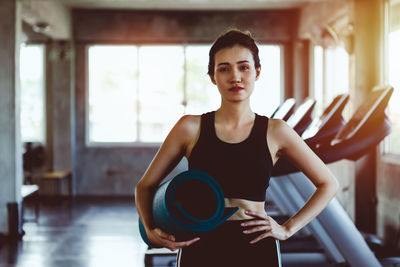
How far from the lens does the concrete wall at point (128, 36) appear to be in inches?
295

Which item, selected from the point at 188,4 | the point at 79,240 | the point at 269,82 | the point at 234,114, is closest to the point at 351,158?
the point at 234,114

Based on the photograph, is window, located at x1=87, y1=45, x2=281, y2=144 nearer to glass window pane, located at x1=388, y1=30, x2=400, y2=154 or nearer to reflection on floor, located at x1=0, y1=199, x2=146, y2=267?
reflection on floor, located at x1=0, y1=199, x2=146, y2=267

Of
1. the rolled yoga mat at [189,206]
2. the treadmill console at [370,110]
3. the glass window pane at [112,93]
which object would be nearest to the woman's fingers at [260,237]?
the rolled yoga mat at [189,206]

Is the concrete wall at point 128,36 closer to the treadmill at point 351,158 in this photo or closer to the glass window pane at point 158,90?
the glass window pane at point 158,90

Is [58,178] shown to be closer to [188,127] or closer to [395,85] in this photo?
[395,85]

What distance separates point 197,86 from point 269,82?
1210 millimetres

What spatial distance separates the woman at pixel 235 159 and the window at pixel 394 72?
347 cm

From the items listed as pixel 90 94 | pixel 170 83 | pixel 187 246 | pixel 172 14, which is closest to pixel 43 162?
pixel 90 94

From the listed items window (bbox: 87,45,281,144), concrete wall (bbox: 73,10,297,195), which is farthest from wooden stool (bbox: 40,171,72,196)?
window (bbox: 87,45,281,144)

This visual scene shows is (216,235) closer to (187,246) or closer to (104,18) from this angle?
(187,246)

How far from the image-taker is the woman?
1.11 meters

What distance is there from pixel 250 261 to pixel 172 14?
6803 mm

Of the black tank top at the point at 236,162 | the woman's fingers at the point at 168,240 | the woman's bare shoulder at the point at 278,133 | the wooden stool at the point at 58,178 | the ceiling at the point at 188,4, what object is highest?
the ceiling at the point at 188,4

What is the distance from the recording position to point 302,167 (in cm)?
123
